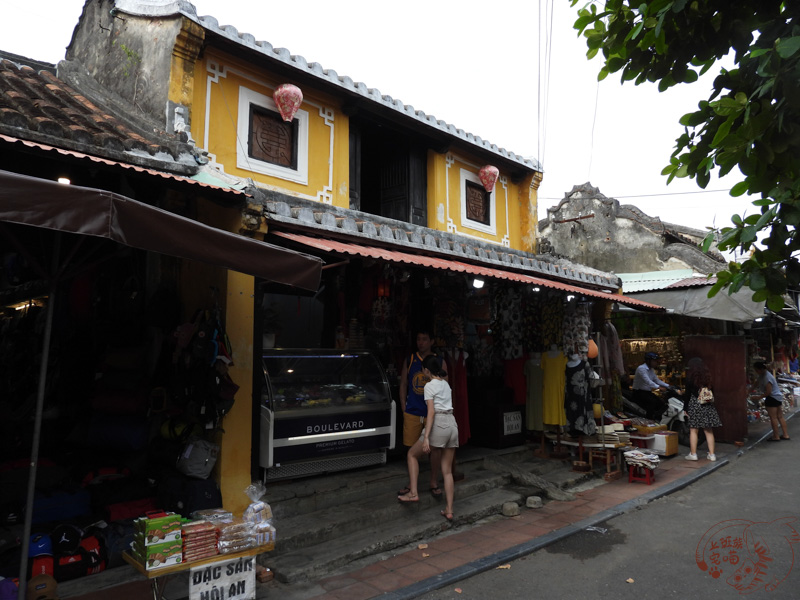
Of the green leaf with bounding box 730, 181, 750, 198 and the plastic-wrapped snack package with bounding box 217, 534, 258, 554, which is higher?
the green leaf with bounding box 730, 181, 750, 198

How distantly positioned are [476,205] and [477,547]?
7.23 meters

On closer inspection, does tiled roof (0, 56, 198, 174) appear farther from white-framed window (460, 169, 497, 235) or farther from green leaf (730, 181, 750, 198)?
white-framed window (460, 169, 497, 235)

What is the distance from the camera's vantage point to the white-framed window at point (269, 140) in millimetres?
7312

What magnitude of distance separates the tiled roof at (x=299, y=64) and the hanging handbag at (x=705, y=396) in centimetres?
649

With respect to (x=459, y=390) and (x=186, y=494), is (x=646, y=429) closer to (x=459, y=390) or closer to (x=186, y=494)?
(x=459, y=390)

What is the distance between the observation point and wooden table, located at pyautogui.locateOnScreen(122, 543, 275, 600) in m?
3.78

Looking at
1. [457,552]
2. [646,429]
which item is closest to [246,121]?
[457,552]

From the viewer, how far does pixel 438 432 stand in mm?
6367

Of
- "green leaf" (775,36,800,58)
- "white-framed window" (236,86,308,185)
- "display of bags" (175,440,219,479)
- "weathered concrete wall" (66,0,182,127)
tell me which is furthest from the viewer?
"white-framed window" (236,86,308,185)

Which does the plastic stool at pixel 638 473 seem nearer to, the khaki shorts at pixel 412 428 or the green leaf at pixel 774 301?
the khaki shorts at pixel 412 428

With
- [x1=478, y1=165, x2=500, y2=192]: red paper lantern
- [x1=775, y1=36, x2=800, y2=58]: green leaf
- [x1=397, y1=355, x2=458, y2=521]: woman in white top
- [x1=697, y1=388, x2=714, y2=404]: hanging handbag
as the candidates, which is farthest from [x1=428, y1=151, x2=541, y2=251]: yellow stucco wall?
[x1=775, y1=36, x2=800, y2=58]: green leaf

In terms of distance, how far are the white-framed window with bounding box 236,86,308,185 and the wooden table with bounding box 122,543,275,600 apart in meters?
5.01

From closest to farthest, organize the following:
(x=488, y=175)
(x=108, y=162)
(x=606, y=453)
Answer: (x=108, y=162) → (x=606, y=453) → (x=488, y=175)

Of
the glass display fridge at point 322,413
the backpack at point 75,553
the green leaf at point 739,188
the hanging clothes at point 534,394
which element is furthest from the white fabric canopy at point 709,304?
the backpack at point 75,553
